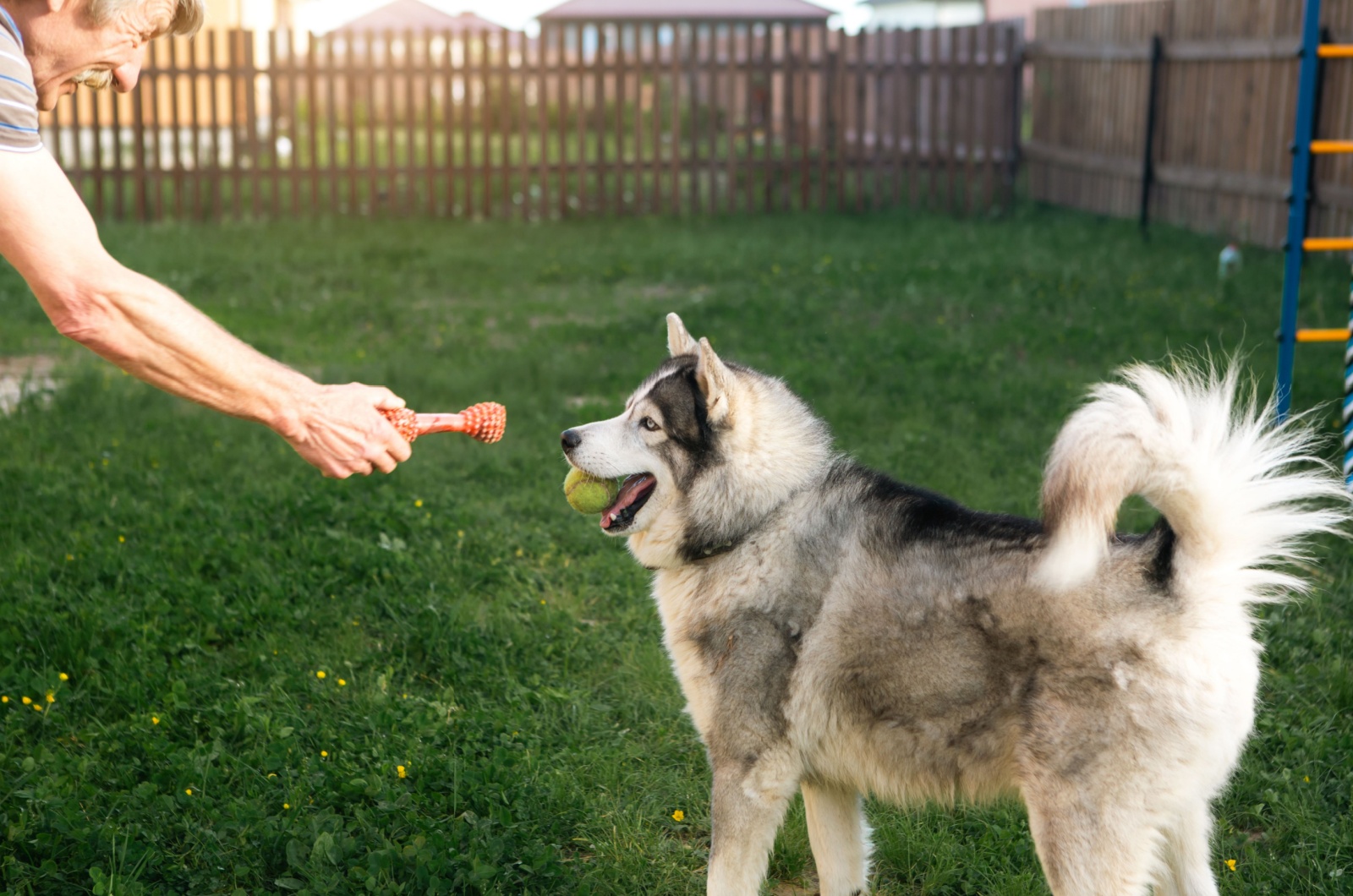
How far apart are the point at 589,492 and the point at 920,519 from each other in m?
0.94

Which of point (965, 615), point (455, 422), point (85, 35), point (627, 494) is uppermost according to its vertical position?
point (85, 35)

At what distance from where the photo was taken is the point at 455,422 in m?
3.23

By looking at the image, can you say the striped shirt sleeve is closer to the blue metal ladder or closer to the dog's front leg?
the dog's front leg

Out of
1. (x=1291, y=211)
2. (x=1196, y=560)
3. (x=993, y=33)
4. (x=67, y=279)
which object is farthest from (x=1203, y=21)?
(x=67, y=279)

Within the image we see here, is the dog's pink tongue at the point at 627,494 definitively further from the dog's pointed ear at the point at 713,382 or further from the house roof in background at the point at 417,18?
the house roof in background at the point at 417,18

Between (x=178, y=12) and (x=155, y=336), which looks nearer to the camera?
(x=155, y=336)

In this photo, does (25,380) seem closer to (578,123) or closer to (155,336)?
(155,336)

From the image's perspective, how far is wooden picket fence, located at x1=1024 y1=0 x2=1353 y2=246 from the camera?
1026cm

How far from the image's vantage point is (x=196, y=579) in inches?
185

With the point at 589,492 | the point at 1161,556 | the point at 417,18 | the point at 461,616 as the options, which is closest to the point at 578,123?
the point at 461,616

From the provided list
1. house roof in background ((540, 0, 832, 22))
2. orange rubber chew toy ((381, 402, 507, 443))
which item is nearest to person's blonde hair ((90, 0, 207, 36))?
orange rubber chew toy ((381, 402, 507, 443))

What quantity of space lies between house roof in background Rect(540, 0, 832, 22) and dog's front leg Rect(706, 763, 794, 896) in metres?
24.1

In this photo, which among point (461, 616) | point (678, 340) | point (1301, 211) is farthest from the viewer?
point (1301, 211)

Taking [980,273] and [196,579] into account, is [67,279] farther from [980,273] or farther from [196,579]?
[980,273]
